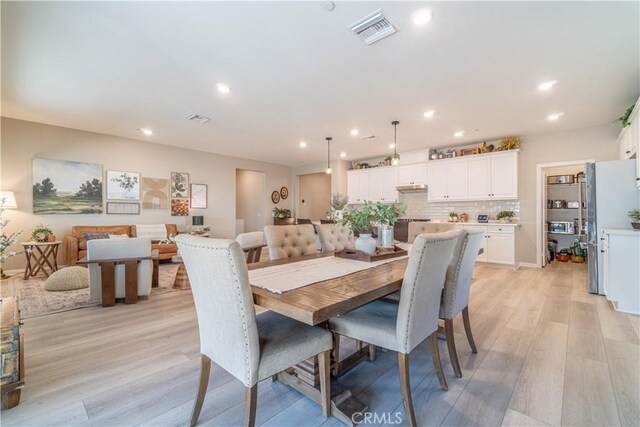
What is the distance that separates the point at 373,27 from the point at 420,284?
6.85ft

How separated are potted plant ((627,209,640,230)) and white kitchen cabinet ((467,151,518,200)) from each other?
1.90 m

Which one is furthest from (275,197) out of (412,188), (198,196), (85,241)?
(85,241)

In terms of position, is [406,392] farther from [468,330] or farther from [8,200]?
[8,200]

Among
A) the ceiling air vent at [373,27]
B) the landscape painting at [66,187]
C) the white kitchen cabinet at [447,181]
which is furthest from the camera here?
the white kitchen cabinet at [447,181]

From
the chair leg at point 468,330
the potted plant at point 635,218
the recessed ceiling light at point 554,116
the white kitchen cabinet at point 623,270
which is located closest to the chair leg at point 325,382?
the chair leg at point 468,330

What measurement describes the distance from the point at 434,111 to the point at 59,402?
15.9 feet

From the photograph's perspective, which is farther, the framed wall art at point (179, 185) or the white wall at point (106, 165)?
the framed wall art at point (179, 185)

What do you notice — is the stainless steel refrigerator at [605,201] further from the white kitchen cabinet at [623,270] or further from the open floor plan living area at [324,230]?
the white kitchen cabinet at [623,270]

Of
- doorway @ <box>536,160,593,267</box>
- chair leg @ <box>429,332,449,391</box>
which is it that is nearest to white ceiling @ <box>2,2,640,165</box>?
doorway @ <box>536,160,593,267</box>

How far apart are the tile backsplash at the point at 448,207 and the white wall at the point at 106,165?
14.5 ft

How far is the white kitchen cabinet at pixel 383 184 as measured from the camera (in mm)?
7008

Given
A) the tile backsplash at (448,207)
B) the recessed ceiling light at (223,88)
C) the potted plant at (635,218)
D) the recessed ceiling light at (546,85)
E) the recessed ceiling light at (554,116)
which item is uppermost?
the recessed ceiling light at (223,88)

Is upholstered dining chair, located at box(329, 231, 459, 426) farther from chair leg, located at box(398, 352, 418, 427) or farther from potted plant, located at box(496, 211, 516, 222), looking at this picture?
potted plant, located at box(496, 211, 516, 222)

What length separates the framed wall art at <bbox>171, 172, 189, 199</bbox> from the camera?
655 centimetres
